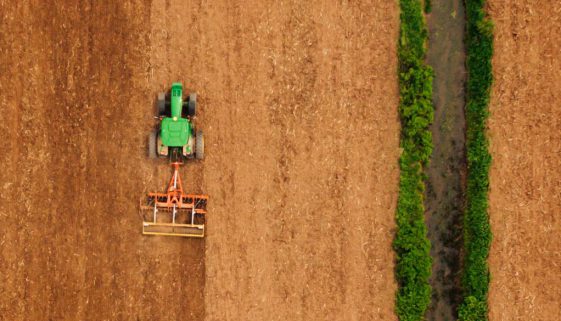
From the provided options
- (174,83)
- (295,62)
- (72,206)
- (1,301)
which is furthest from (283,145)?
(1,301)

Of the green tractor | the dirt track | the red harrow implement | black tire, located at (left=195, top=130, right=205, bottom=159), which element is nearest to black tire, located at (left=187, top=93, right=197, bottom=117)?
the green tractor

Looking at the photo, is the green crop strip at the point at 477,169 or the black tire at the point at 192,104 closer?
the black tire at the point at 192,104

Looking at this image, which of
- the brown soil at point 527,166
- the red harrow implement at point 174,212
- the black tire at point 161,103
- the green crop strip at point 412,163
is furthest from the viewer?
the brown soil at point 527,166

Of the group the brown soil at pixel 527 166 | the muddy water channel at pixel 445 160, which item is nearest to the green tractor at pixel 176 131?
the muddy water channel at pixel 445 160

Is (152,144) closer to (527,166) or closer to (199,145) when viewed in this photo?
(199,145)

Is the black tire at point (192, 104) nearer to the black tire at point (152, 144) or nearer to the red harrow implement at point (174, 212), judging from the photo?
the black tire at point (152, 144)

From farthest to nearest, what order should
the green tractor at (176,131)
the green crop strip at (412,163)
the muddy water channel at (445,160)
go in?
the muddy water channel at (445,160) → the green crop strip at (412,163) → the green tractor at (176,131)

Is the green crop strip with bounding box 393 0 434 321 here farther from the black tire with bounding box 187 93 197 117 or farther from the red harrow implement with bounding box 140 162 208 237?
the black tire with bounding box 187 93 197 117
